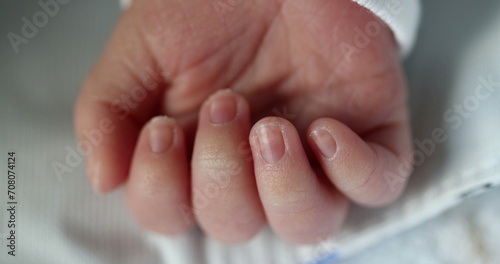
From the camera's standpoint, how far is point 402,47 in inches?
24.2

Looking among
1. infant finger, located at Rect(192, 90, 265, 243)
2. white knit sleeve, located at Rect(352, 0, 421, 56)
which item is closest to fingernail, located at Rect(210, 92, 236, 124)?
infant finger, located at Rect(192, 90, 265, 243)

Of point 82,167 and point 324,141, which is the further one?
point 82,167

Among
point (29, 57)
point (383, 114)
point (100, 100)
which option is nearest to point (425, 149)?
point (383, 114)

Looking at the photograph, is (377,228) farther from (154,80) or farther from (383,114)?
(154,80)

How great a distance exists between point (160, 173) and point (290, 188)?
0.13m

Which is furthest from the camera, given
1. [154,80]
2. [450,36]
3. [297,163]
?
[450,36]

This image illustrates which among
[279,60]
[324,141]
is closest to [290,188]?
Answer: [324,141]

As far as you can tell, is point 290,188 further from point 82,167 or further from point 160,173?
point 82,167

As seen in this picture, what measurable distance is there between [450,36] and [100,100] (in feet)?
1.53

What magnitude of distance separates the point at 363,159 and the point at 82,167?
328 mm

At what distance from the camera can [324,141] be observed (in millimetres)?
475

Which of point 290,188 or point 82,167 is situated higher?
point 82,167

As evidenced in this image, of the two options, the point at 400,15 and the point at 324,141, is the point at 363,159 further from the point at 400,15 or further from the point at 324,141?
the point at 400,15

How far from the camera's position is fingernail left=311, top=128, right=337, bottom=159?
0.47 m
